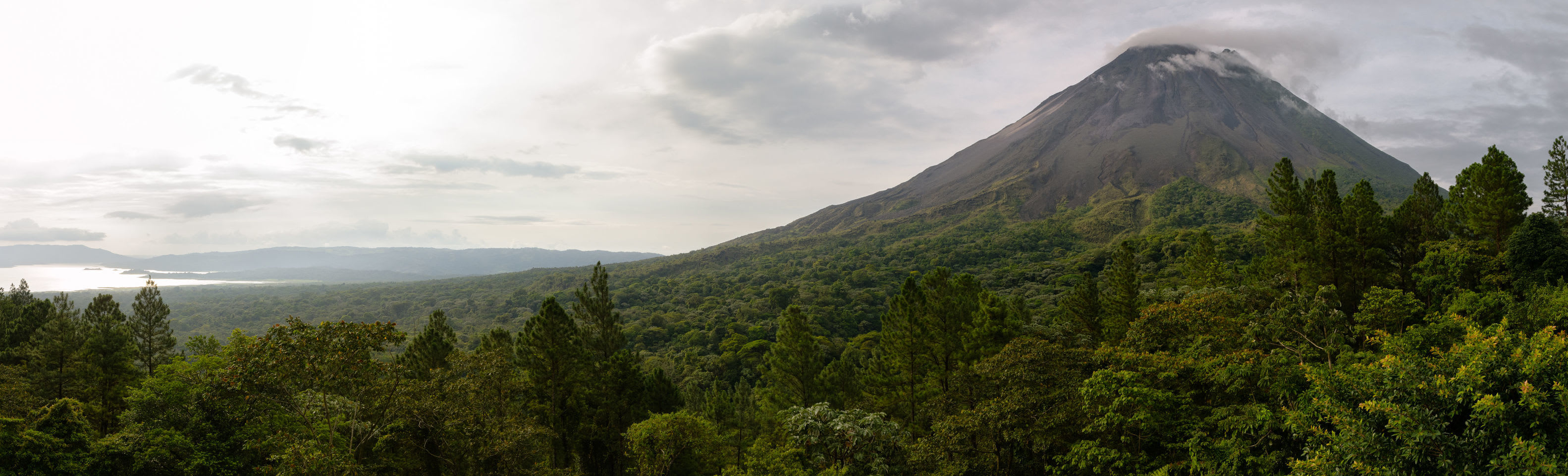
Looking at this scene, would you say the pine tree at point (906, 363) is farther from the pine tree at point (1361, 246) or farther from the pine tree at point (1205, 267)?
the pine tree at point (1205, 267)

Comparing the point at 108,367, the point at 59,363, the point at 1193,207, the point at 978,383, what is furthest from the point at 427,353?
the point at 1193,207

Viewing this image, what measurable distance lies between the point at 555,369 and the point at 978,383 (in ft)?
60.0

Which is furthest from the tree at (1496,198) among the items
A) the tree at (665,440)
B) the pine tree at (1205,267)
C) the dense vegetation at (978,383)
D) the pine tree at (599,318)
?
the pine tree at (599,318)

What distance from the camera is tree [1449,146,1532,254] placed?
23.2 metres

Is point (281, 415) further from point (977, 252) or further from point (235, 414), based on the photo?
point (977, 252)

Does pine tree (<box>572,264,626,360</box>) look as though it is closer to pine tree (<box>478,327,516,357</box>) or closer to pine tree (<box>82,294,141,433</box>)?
pine tree (<box>478,327,516,357</box>)

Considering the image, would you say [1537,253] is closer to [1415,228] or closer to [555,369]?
[1415,228]

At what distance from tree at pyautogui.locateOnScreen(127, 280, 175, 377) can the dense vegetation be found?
0.19 m

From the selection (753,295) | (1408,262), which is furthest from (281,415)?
(753,295)

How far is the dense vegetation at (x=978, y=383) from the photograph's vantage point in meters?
11.1

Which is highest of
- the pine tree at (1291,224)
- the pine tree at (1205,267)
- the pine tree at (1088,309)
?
the pine tree at (1291,224)

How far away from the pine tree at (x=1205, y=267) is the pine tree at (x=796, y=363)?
80.9 ft

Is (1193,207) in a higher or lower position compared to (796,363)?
higher

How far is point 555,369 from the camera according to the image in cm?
2662
